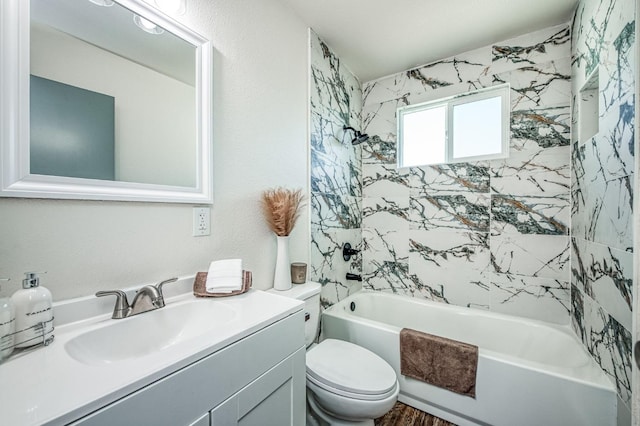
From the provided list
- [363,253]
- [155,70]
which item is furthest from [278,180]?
[363,253]

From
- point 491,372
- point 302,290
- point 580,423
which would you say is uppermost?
point 302,290

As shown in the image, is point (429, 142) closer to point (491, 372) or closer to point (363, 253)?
point (363, 253)

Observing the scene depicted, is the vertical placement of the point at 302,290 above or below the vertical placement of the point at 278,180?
below

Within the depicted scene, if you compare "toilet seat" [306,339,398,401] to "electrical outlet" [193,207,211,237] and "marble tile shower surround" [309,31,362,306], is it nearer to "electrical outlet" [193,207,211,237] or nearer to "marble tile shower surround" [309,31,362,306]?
"marble tile shower surround" [309,31,362,306]

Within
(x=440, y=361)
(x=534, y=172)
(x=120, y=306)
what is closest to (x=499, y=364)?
(x=440, y=361)

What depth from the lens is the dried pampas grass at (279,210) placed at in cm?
145

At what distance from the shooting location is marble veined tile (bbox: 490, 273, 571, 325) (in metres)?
1.81

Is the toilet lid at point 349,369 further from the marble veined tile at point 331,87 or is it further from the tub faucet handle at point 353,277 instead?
the marble veined tile at point 331,87

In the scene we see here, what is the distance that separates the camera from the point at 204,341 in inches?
28.4

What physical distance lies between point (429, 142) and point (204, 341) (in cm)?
240

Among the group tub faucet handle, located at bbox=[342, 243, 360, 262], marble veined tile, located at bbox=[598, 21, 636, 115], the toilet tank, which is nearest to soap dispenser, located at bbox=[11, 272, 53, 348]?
the toilet tank

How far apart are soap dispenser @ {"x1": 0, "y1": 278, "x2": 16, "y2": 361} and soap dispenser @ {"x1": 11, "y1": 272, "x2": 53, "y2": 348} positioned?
2cm

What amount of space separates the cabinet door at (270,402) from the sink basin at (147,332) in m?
0.22

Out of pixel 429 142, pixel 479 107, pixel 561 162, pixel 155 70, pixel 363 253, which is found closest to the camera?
pixel 155 70
